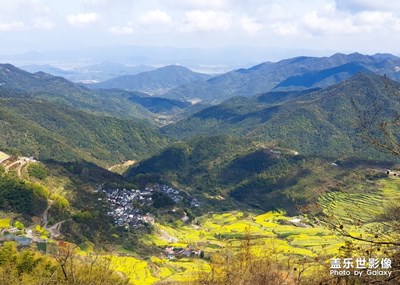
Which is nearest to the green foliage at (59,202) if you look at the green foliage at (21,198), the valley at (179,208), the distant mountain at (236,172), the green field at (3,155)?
the valley at (179,208)

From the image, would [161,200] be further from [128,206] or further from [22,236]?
[22,236]

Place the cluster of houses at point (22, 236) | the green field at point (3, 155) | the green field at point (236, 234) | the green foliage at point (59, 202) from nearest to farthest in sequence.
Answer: the cluster of houses at point (22, 236)
the green field at point (236, 234)
the green foliage at point (59, 202)
the green field at point (3, 155)

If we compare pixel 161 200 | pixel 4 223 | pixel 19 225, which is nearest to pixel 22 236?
pixel 19 225

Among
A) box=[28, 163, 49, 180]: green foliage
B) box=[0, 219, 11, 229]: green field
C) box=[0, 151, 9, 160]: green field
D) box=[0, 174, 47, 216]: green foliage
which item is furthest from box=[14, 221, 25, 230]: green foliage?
box=[0, 151, 9, 160]: green field

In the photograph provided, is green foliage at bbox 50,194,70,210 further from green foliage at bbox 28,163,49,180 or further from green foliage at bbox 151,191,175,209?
green foliage at bbox 151,191,175,209

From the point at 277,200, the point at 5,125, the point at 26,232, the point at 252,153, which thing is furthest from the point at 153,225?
the point at 5,125

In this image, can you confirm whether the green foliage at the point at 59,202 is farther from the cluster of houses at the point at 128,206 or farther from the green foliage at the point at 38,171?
the green foliage at the point at 38,171

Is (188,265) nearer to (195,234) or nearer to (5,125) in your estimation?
(195,234)
